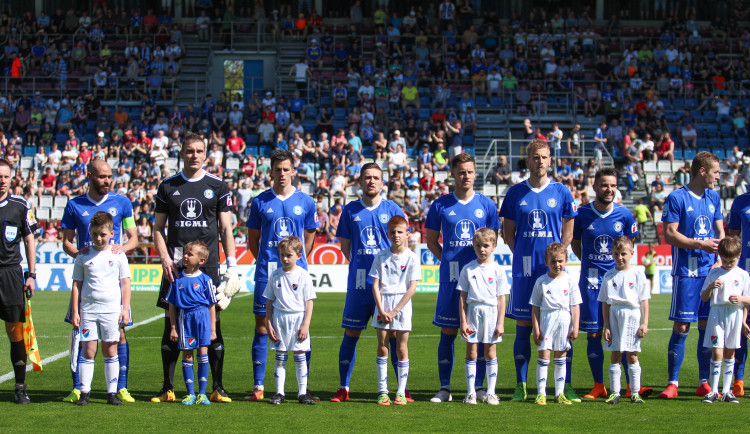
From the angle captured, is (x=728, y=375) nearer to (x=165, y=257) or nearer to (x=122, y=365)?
(x=165, y=257)

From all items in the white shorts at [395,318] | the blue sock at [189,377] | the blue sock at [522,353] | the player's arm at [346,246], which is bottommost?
the blue sock at [189,377]

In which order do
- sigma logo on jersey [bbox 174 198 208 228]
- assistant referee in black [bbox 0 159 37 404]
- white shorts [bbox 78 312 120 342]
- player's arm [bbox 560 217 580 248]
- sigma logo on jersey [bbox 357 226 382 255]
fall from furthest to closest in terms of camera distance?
player's arm [bbox 560 217 580 248]
sigma logo on jersey [bbox 357 226 382 255]
sigma logo on jersey [bbox 174 198 208 228]
assistant referee in black [bbox 0 159 37 404]
white shorts [bbox 78 312 120 342]

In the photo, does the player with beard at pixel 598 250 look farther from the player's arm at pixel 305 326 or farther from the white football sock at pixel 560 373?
the player's arm at pixel 305 326

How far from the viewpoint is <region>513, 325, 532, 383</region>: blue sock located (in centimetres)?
875

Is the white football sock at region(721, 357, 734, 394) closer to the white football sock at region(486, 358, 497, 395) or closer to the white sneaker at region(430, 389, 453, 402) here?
the white football sock at region(486, 358, 497, 395)

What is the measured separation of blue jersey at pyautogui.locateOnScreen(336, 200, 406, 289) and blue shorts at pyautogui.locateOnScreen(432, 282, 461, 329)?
2.33ft

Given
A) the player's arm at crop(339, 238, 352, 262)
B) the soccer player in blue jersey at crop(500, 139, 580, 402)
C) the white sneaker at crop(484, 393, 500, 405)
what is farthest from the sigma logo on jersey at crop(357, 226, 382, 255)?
the white sneaker at crop(484, 393, 500, 405)

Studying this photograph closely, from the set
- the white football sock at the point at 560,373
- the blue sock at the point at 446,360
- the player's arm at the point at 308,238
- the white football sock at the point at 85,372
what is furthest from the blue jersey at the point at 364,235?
the white football sock at the point at 85,372

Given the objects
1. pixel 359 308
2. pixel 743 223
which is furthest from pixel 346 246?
pixel 743 223

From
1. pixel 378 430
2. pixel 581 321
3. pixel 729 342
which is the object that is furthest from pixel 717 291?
pixel 378 430

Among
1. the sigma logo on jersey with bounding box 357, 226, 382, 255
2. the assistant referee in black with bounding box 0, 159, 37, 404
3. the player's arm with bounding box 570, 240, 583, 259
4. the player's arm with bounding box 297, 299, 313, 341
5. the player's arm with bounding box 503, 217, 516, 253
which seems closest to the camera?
the player's arm with bounding box 297, 299, 313, 341

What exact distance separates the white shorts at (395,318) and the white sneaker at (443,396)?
2.25ft

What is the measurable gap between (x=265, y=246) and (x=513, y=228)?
245 centimetres

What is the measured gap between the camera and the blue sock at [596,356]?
8.98 m
